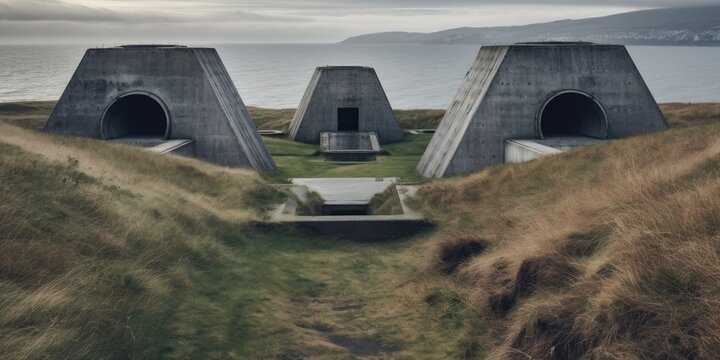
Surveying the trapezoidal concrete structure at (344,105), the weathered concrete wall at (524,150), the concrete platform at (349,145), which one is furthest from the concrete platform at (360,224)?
the trapezoidal concrete structure at (344,105)

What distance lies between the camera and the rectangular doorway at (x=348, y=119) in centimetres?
4231

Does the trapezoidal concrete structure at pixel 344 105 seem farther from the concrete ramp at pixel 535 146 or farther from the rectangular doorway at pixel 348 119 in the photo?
the concrete ramp at pixel 535 146

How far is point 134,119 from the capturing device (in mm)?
31031

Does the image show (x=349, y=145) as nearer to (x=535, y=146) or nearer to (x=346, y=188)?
(x=346, y=188)

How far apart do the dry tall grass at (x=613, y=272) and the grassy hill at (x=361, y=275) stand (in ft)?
0.08

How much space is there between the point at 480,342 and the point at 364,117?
33.5 meters

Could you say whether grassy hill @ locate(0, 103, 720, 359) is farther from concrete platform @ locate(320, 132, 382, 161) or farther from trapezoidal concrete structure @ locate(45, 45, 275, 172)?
concrete platform @ locate(320, 132, 382, 161)

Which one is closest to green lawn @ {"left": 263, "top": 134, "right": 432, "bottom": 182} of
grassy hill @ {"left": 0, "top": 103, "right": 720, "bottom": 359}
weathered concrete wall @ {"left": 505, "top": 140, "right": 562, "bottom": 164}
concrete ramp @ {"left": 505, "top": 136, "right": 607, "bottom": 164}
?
weathered concrete wall @ {"left": 505, "top": 140, "right": 562, "bottom": 164}

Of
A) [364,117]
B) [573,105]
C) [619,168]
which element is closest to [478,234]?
[619,168]

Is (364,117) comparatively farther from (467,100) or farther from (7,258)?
(7,258)

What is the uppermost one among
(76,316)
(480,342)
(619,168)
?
(619,168)

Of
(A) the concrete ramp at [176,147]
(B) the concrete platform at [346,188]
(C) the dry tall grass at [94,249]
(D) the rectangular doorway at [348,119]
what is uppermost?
(D) the rectangular doorway at [348,119]

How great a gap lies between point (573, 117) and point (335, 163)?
11.1 metres

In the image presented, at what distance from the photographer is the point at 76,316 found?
7.95 metres
